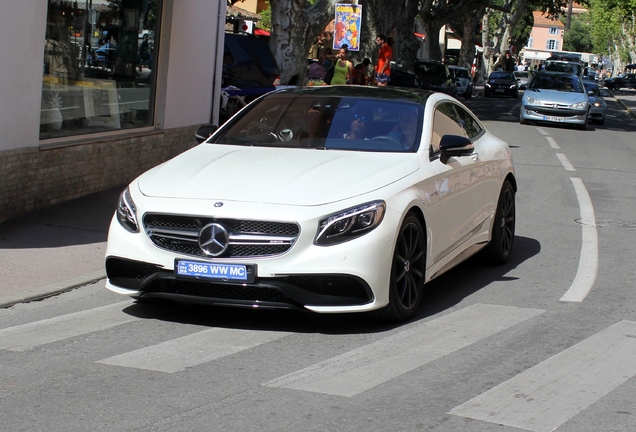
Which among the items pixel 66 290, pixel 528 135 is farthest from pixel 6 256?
pixel 528 135

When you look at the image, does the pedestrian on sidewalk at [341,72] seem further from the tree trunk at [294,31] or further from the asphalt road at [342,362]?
the asphalt road at [342,362]

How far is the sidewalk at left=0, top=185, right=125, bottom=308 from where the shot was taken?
7.99 metres

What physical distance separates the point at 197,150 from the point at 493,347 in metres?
2.79

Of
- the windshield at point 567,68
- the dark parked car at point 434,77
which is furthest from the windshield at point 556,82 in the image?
the windshield at point 567,68

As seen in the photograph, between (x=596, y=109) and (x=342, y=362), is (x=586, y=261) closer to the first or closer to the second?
(x=342, y=362)

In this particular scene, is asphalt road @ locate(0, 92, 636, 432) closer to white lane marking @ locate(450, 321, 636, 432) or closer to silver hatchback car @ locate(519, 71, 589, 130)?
white lane marking @ locate(450, 321, 636, 432)

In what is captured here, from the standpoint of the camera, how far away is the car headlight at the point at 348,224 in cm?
631

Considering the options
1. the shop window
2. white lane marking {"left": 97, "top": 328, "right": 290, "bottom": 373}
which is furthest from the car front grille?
the shop window

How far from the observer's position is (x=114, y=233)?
681cm

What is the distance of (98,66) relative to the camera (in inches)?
499

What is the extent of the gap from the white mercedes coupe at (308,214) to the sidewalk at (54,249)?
3.64ft

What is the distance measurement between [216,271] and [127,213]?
875 millimetres

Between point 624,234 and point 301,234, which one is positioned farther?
point 624,234

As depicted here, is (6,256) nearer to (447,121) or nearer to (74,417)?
(447,121)
